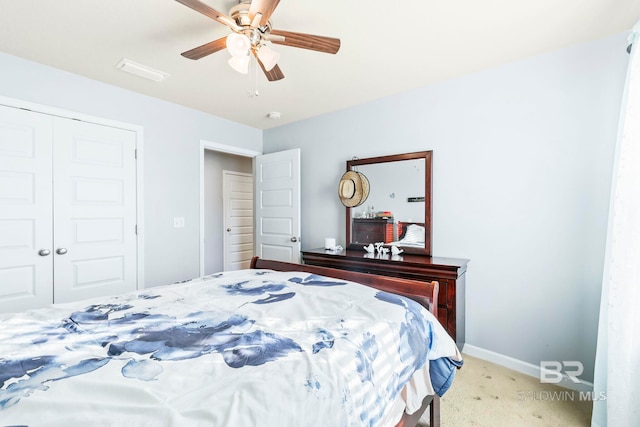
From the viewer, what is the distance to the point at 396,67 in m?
2.47

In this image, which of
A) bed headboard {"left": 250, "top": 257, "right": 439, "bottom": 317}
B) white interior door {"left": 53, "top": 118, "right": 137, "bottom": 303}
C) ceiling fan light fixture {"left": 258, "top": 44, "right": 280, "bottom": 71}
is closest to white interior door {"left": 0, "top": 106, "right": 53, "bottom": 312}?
white interior door {"left": 53, "top": 118, "right": 137, "bottom": 303}

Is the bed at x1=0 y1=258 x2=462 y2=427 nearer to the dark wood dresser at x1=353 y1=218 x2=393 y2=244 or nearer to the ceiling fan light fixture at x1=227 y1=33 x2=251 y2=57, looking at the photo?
the ceiling fan light fixture at x1=227 y1=33 x2=251 y2=57

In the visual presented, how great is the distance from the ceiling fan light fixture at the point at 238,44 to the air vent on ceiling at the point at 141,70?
1.29m

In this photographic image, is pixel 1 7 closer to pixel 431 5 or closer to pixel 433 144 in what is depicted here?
pixel 431 5

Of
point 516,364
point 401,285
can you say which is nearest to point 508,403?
point 516,364

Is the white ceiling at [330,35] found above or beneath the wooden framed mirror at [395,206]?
above

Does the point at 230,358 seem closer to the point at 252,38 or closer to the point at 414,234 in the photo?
the point at 252,38

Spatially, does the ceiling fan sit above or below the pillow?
above

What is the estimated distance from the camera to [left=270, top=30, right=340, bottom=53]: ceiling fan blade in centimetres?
163

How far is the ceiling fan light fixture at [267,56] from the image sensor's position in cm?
175

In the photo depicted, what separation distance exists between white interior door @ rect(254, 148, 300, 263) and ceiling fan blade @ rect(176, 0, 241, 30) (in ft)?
6.83

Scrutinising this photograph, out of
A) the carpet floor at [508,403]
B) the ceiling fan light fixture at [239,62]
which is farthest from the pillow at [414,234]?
the ceiling fan light fixture at [239,62]

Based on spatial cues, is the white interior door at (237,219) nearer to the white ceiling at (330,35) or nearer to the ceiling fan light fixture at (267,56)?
the white ceiling at (330,35)

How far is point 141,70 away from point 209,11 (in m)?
1.43
